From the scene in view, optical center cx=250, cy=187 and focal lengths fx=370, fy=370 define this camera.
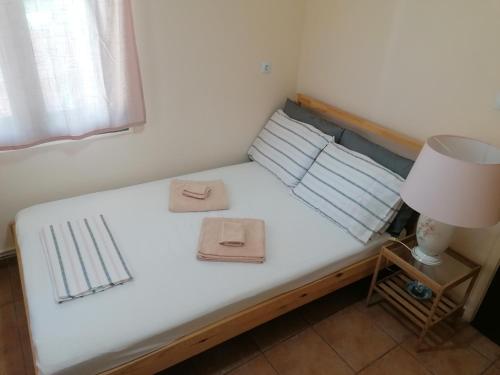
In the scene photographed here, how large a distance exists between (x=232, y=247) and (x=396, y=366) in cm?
102

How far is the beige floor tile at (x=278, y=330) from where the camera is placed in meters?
1.95

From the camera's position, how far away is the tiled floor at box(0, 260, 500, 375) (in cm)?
182

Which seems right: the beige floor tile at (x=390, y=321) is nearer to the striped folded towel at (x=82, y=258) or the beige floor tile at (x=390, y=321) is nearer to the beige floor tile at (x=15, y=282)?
the striped folded towel at (x=82, y=258)

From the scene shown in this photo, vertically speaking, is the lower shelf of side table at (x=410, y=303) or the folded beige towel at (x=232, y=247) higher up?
the folded beige towel at (x=232, y=247)

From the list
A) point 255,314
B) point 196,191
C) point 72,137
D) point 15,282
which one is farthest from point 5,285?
point 255,314

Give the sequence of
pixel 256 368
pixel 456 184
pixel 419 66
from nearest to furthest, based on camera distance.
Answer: pixel 456 184 < pixel 256 368 < pixel 419 66

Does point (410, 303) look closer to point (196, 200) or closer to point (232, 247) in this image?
point (232, 247)

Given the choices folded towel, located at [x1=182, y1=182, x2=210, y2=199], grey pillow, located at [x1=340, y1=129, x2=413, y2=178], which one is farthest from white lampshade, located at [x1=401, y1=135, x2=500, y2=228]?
folded towel, located at [x1=182, y1=182, x2=210, y2=199]

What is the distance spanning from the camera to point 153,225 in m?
2.02

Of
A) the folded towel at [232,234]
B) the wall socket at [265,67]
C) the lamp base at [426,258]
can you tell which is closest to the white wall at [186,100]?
the wall socket at [265,67]

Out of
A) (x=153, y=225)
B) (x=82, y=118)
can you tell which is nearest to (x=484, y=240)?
(x=153, y=225)

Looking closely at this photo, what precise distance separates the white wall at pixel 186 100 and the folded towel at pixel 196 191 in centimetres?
39

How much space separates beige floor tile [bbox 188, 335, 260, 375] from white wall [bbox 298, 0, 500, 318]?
1274 mm

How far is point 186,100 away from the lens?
2.45 m
